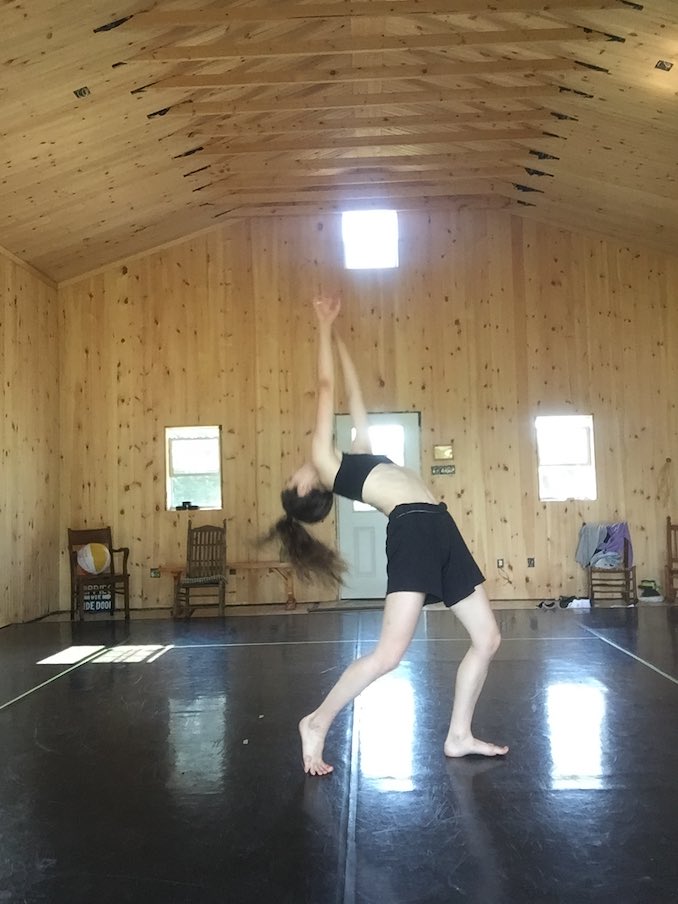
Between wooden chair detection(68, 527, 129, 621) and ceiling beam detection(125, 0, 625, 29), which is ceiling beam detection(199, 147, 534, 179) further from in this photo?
wooden chair detection(68, 527, 129, 621)

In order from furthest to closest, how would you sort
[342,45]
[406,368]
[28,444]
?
[406,368] < [28,444] < [342,45]

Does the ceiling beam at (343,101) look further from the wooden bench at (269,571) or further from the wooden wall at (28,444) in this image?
the wooden bench at (269,571)

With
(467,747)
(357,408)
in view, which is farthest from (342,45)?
(467,747)

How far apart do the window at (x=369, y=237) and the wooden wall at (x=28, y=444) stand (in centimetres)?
349

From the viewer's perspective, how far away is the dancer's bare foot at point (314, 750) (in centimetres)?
302

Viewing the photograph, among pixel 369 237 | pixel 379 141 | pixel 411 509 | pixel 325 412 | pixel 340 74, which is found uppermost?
pixel 379 141

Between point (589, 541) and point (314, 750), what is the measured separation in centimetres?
620

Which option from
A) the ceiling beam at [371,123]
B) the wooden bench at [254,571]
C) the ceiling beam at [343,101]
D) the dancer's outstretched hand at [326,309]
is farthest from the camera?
the wooden bench at [254,571]

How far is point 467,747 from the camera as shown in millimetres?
3154

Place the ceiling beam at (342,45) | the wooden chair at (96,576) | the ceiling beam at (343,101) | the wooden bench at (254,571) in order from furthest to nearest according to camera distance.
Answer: the wooden bench at (254,571), the wooden chair at (96,576), the ceiling beam at (343,101), the ceiling beam at (342,45)

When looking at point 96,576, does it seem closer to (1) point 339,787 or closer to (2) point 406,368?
(2) point 406,368

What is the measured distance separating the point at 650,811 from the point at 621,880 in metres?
0.54

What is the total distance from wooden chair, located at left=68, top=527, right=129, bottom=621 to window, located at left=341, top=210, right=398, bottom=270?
4.19m

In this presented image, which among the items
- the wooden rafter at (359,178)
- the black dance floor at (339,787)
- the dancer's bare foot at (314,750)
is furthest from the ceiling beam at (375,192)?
the dancer's bare foot at (314,750)
